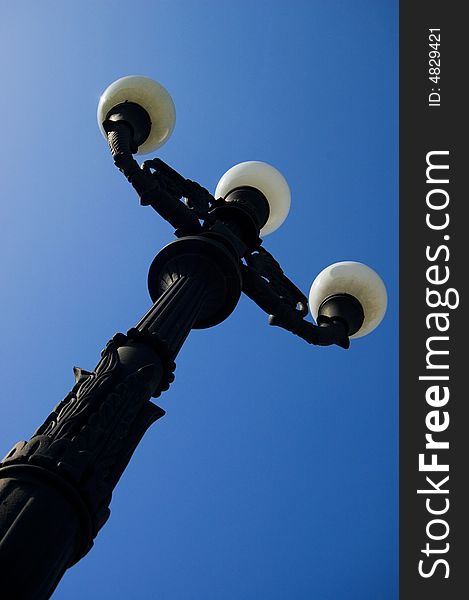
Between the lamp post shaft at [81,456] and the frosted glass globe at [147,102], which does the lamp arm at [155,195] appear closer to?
the frosted glass globe at [147,102]

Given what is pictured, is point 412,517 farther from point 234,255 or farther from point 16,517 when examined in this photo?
point 16,517

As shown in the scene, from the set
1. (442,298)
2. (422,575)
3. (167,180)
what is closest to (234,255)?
(167,180)

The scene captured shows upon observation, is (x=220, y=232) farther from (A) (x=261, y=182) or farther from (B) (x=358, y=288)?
(B) (x=358, y=288)

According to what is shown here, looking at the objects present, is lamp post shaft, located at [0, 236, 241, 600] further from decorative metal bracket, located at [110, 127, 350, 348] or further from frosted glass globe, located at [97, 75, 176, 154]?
frosted glass globe, located at [97, 75, 176, 154]

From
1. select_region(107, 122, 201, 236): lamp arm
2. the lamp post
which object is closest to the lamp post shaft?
the lamp post

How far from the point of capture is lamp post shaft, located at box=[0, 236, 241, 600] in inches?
92.7

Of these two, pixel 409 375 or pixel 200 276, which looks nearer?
pixel 200 276

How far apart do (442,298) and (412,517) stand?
240 centimetres

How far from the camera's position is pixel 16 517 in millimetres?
2414

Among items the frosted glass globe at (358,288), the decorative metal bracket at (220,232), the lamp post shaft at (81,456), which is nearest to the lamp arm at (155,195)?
the decorative metal bracket at (220,232)

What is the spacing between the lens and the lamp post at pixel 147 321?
97.4 inches

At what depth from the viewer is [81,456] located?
2693 mm

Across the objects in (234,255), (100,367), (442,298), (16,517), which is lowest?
(16,517)

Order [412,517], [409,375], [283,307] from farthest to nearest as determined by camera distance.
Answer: [409,375] < [412,517] < [283,307]
